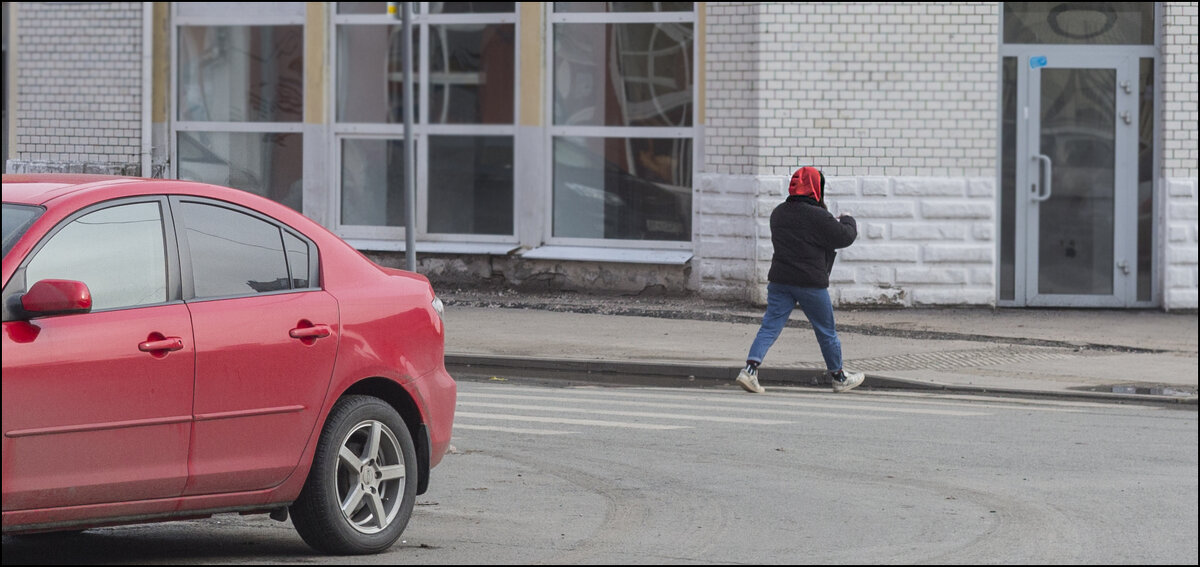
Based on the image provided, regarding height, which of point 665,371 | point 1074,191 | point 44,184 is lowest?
point 665,371

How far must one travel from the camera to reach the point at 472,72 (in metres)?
18.8

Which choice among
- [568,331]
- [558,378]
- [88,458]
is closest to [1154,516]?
[88,458]

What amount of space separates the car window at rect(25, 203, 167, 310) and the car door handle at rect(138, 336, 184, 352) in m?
0.16

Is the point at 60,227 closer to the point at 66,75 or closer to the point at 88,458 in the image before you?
the point at 88,458

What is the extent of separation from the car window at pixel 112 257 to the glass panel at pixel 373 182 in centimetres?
1315

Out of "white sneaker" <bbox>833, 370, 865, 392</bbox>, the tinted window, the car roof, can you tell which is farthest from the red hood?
the car roof

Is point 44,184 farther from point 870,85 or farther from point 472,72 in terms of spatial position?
point 472,72

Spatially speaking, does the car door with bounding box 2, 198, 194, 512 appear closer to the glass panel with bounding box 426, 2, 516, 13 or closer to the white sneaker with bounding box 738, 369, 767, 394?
the white sneaker with bounding box 738, 369, 767, 394

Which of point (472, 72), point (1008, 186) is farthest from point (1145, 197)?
point (472, 72)

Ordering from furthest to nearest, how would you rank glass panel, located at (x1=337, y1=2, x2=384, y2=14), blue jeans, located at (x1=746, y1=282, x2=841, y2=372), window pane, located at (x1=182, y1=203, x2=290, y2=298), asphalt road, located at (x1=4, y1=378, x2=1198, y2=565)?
glass panel, located at (x1=337, y1=2, x2=384, y2=14) → blue jeans, located at (x1=746, y1=282, x2=841, y2=372) → asphalt road, located at (x1=4, y1=378, x2=1198, y2=565) → window pane, located at (x1=182, y1=203, x2=290, y2=298)

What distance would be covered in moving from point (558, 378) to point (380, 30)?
704 cm

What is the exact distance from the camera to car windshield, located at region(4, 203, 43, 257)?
5703 mm

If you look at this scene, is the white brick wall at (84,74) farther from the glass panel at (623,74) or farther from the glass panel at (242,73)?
the glass panel at (623,74)

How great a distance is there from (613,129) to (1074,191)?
4.81m
